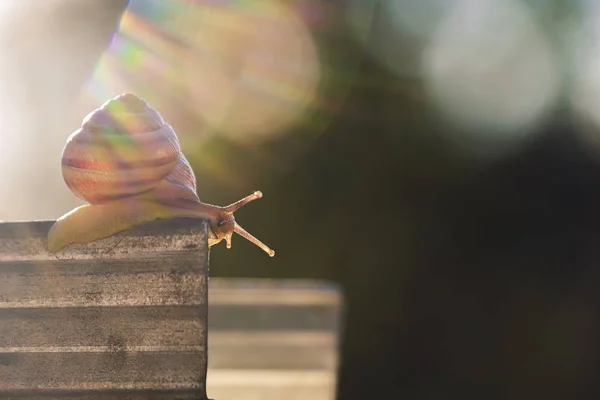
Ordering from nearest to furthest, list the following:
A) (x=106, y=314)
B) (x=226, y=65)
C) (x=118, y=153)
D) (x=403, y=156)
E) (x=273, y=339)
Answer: (x=106, y=314)
(x=118, y=153)
(x=403, y=156)
(x=226, y=65)
(x=273, y=339)

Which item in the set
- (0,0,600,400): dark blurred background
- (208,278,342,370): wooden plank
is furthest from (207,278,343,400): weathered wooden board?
(0,0,600,400): dark blurred background

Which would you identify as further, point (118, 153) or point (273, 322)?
point (273, 322)

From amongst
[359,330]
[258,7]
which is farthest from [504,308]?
[258,7]

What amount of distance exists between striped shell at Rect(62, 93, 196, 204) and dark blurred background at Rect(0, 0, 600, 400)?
200 inches

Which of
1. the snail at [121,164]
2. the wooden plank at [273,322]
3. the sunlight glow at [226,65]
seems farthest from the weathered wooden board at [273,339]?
the snail at [121,164]

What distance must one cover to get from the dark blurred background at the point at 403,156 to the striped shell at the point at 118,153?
16.6 feet

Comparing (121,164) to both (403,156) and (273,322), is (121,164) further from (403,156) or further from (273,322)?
(273,322)

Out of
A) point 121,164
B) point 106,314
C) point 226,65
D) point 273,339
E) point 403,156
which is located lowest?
point 273,339

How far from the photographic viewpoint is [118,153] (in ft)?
5.01

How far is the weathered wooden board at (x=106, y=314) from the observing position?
128cm

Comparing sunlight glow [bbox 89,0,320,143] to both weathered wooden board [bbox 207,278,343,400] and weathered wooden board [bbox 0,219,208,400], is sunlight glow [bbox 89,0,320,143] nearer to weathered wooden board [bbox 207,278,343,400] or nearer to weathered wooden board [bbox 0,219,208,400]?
weathered wooden board [bbox 207,278,343,400]

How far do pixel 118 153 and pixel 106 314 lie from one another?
41 centimetres

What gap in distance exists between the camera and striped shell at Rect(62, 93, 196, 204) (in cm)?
152

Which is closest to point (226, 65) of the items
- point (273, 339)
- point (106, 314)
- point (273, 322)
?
point (273, 339)
